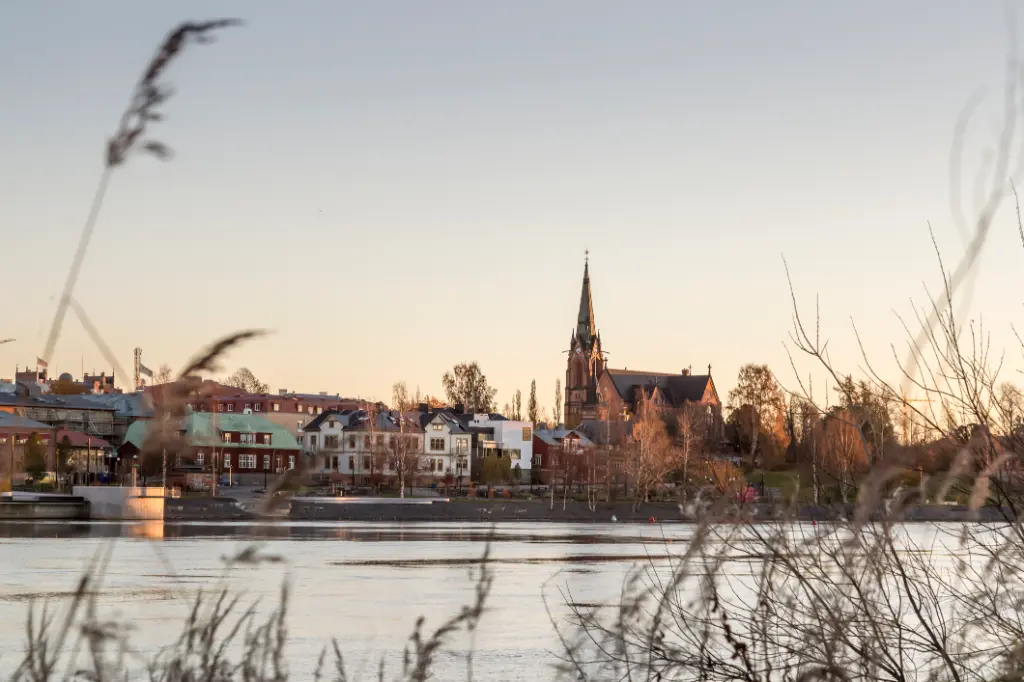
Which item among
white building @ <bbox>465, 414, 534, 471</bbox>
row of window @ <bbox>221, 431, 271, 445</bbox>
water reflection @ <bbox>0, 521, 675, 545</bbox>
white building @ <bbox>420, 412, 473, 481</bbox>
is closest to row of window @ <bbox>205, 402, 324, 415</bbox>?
row of window @ <bbox>221, 431, 271, 445</bbox>

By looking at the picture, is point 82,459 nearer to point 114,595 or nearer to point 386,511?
point 386,511

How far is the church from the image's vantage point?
526ft

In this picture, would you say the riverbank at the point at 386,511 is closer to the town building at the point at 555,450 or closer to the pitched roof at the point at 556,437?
the town building at the point at 555,450

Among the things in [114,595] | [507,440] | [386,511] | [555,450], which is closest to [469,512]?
[386,511]

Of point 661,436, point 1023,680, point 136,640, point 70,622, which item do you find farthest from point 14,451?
point 661,436

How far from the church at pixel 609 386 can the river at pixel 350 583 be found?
299 ft

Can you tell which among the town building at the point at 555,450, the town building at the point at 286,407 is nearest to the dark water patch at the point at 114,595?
the town building at the point at 555,450

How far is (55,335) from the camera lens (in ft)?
11.8

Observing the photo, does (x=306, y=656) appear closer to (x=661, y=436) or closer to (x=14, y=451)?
(x=14, y=451)

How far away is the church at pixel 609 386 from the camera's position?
160 metres

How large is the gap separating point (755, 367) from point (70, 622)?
445 feet

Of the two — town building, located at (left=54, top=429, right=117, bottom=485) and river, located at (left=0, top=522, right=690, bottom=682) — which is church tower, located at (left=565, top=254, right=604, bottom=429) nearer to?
town building, located at (left=54, top=429, right=117, bottom=485)

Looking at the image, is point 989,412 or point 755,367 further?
point 755,367

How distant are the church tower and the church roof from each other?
309 inches
